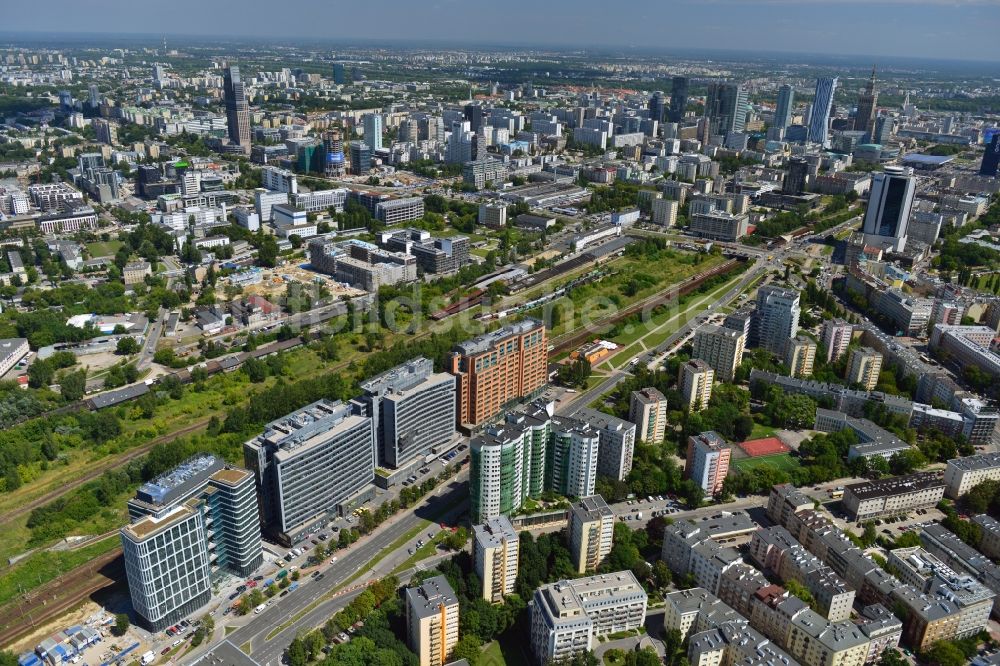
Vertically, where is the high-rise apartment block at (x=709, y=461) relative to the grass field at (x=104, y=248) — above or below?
above

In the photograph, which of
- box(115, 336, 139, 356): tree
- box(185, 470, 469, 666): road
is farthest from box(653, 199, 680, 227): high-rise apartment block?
box(115, 336, 139, 356): tree

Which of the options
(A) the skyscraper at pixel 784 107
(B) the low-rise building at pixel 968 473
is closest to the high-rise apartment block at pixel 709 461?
(B) the low-rise building at pixel 968 473

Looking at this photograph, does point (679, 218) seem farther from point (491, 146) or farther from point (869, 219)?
point (491, 146)

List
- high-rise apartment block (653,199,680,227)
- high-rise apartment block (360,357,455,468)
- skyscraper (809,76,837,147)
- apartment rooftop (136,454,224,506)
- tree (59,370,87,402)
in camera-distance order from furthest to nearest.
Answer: skyscraper (809,76,837,147) → high-rise apartment block (653,199,680,227) → tree (59,370,87,402) → high-rise apartment block (360,357,455,468) → apartment rooftop (136,454,224,506)

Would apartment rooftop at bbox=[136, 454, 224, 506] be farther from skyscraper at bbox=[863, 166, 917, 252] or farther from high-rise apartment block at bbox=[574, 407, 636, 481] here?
skyscraper at bbox=[863, 166, 917, 252]

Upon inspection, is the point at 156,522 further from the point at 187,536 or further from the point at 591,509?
the point at 591,509

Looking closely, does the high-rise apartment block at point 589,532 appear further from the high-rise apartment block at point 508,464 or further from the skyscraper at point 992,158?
the skyscraper at point 992,158

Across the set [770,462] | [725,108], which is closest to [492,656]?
[770,462]

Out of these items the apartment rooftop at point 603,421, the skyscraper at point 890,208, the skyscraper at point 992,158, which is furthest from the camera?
the skyscraper at point 992,158
